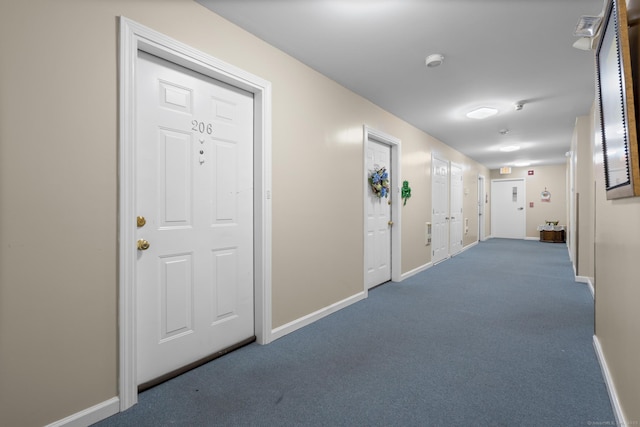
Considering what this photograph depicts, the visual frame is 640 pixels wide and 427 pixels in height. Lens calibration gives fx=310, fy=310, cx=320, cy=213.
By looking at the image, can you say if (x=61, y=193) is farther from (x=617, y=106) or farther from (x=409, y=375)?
(x=617, y=106)

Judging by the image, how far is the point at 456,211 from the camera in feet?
23.5

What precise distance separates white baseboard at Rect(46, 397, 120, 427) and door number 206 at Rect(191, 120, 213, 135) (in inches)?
66.7

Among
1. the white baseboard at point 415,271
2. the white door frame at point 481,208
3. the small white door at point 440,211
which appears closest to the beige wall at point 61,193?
the white baseboard at point 415,271

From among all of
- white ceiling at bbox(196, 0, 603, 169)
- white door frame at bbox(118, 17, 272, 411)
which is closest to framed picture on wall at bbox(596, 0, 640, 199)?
white ceiling at bbox(196, 0, 603, 169)

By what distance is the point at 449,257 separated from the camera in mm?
6613

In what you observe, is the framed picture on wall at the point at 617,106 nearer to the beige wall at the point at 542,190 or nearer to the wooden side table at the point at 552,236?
the wooden side table at the point at 552,236

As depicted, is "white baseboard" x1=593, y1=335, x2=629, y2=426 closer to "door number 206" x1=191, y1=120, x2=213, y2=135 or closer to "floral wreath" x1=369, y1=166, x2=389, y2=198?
"floral wreath" x1=369, y1=166, x2=389, y2=198

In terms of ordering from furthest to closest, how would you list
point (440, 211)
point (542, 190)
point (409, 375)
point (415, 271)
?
point (542, 190) < point (440, 211) < point (415, 271) < point (409, 375)

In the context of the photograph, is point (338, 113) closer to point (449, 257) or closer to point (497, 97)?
point (497, 97)

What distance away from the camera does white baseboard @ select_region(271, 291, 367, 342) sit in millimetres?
2666

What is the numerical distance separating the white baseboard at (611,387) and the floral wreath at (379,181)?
2568 mm

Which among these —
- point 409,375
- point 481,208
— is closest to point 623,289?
point 409,375

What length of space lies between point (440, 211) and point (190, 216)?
5.24 metres

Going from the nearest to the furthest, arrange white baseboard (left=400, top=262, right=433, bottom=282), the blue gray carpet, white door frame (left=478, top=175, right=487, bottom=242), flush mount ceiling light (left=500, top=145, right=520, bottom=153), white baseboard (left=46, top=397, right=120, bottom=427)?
white baseboard (left=46, top=397, right=120, bottom=427) → the blue gray carpet → white baseboard (left=400, top=262, right=433, bottom=282) → flush mount ceiling light (left=500, top=145, right=520, bottom=153) → white door frame (left=478, top=175, right=487, bottom=242)
